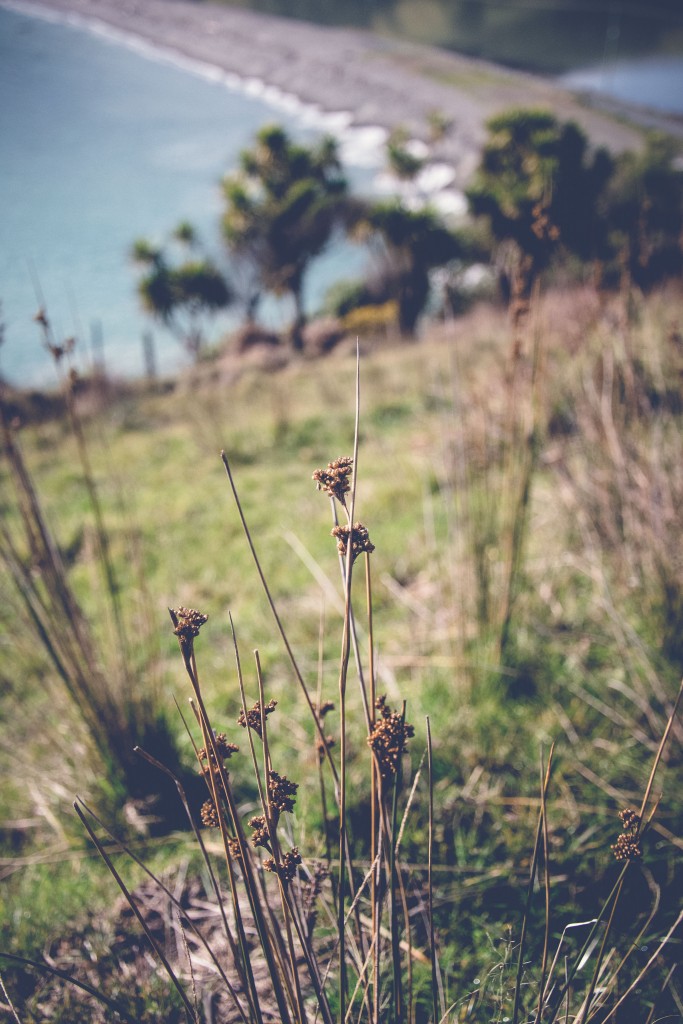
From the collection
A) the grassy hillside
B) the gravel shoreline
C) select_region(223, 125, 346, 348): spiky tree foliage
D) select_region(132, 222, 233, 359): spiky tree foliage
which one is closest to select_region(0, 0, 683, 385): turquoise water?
the grassy hillside

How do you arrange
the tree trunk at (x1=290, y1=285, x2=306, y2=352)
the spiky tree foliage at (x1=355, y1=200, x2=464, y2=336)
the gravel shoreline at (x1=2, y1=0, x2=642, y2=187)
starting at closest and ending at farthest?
1. the tree trunk at (x1=290, y1=285, x2=306, y2=352)
2. the gravel shoreline at (x1=2, y1=0, x2=642, y2=187)
3. the spiky tree foliage at (x1=355, y1=200, x2=464, y2=336)

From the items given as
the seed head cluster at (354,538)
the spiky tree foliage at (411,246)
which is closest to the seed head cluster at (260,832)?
the seed head cluster at (354,538)

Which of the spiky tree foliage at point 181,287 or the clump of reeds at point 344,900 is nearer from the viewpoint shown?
the clump of reeds at point 344,900

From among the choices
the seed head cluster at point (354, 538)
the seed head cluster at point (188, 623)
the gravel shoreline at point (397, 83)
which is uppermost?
the gravel shoreline at point (397, 83)

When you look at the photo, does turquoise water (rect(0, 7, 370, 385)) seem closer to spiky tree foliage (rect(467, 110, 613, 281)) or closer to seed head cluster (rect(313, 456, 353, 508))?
seed head cluster (rect(313, 456, 353, 508))

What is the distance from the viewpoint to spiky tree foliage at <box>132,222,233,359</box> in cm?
2350

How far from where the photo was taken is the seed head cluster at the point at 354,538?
1.99ft

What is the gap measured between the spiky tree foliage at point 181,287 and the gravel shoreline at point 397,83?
21.8 ft

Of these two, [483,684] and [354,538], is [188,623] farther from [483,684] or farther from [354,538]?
[483,684]

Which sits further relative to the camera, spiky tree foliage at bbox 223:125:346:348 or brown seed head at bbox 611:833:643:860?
spiky tree foliage at bbox 223:125:346:348

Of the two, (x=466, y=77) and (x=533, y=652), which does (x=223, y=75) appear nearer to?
(x=533, y=652)

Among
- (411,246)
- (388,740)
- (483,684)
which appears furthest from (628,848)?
(411,246)

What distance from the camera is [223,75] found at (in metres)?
11.3

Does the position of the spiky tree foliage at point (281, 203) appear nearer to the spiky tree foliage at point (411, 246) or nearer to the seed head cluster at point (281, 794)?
the spiky tree foliage at point (411, 246)
